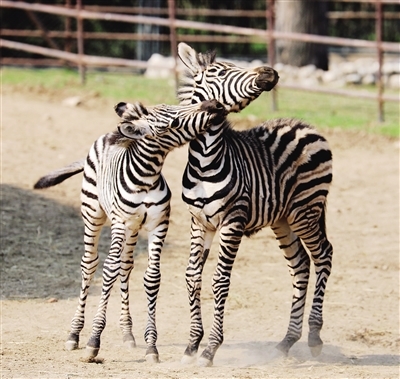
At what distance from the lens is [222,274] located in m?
5.67

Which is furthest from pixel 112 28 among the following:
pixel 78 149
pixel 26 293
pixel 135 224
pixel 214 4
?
pixel 135 224

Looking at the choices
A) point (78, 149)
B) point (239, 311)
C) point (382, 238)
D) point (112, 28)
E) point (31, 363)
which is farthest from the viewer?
point (112, 28)

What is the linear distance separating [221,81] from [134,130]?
650mm

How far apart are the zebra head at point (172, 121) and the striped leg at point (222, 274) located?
0.63m

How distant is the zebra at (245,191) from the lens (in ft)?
18.3

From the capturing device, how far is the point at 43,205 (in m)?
9.30

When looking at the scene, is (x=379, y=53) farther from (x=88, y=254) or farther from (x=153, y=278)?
(x=153, y=278)

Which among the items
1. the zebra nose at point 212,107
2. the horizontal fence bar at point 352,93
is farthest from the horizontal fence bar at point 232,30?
the zebra nose at point 212,107

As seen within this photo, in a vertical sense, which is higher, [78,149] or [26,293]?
[78,149]

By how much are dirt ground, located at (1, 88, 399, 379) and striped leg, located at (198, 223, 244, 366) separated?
13 cm

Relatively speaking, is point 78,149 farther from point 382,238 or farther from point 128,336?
point 128,336

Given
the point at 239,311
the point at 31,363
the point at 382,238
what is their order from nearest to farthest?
the point at 31,363 → the point at 239,311 → the point at 382,238

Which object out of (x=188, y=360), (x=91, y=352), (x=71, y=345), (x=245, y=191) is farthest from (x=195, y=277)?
(x=71, y=345)

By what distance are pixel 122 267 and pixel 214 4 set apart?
16.7m
